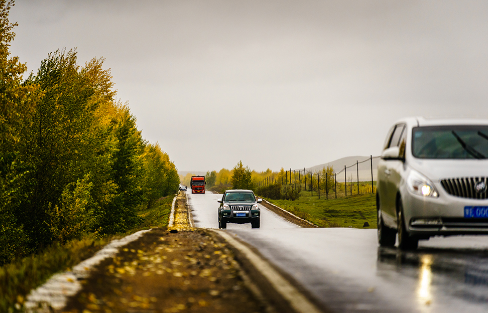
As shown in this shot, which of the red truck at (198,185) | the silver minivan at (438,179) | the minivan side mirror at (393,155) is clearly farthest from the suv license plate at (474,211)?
the red truck at (198,185)

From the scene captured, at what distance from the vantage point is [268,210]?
166 ft

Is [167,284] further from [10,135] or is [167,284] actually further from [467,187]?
[10,135]

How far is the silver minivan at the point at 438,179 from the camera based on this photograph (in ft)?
26.4

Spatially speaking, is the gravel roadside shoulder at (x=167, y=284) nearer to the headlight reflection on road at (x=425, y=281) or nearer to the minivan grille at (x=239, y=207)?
the headlight reflection on road at (x=425, y=281)

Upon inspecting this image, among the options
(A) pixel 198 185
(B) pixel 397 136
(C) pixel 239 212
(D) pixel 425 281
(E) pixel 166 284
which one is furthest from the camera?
(A) pixel 198 185

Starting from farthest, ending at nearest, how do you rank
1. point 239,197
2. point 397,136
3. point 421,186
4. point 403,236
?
point 239,197 < point 397,136 < point 403,236 < point 421,186

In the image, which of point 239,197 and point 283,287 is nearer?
point 283,287

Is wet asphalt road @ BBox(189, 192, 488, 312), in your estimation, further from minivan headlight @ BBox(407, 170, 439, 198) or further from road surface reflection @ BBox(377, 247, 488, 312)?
minivan headlight @ BBox(407, 170, 439, 198)

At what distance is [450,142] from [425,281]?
331cm

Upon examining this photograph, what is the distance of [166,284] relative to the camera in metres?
6.28

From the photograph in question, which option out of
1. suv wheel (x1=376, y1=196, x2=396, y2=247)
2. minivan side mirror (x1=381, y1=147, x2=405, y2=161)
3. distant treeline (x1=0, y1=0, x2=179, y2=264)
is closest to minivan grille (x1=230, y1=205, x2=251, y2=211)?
distant treeline (x1=0, y1=0, x2=179, y2=264)

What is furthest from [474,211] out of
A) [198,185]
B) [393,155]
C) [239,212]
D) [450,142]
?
[198,185]

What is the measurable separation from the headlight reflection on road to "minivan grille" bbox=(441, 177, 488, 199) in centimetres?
115

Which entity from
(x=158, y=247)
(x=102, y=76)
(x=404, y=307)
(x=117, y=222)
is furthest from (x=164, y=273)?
(x=102, y=76)
